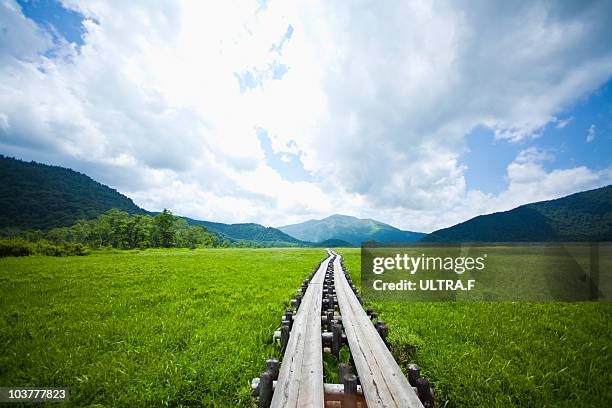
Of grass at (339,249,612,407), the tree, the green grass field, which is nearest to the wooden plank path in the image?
the green grass field

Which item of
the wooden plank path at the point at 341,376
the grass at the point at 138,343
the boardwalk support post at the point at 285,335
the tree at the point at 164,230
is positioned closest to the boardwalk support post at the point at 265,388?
the wooden plank path at the point at 341,376

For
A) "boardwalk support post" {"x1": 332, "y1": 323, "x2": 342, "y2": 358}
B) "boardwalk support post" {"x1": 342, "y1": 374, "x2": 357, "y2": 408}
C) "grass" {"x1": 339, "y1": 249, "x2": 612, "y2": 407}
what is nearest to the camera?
"boardwalk support post" {"x1": 342, "y1": 374, "x2": 357, "y2": 408}

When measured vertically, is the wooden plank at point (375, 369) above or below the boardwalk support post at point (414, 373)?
below

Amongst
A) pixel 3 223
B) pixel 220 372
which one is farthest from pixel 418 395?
pixel 3 223

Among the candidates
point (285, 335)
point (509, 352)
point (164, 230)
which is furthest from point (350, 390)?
point (164, 230)

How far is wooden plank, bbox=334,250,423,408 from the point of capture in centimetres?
370

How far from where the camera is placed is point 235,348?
6.29 metres

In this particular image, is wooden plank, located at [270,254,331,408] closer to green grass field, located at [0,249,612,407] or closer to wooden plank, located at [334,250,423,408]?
wooden plank, located at [334,250,423,408]

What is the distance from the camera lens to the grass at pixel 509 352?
4625mm

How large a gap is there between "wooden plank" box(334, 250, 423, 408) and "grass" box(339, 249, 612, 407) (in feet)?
3.05

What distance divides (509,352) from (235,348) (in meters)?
7.14

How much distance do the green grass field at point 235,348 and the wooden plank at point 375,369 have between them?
1.08 m

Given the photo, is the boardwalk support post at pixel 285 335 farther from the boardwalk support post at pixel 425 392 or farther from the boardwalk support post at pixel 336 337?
the boardwalk support post at pixel 425 392

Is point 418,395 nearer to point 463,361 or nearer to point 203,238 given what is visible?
point 463,361
